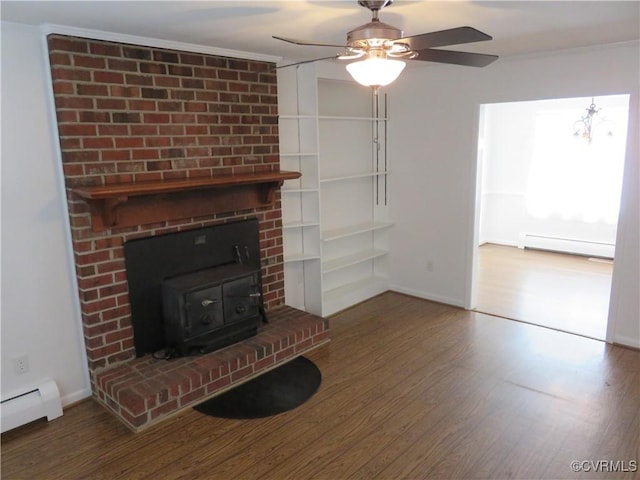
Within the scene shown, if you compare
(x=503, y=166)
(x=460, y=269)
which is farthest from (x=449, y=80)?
(x=503, y=166)

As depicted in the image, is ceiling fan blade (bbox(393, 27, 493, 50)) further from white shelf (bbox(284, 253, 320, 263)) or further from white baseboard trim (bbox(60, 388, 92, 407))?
white baseboard trim (bbox(60, 388, 92, 407))

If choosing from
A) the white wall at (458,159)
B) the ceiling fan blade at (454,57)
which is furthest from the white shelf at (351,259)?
the ceiling fan blade at (454,57)

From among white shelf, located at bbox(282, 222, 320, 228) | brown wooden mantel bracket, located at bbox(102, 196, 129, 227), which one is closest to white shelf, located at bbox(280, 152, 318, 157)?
white shelf, located at bbox(282, 222, 320, 228)

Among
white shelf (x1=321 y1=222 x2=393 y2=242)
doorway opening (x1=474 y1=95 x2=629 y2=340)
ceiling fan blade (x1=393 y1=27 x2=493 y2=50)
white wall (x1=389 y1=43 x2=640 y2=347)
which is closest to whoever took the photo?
ceiling fan blade (x1=393 y1=27 x2=493 y2=50)

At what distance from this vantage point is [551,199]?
632cm

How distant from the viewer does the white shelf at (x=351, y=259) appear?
4.26m

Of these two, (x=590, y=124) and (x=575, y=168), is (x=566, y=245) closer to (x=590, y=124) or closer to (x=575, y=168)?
(x=575, y=168)

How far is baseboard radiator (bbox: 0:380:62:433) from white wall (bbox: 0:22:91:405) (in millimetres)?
47

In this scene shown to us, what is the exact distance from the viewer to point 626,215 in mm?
3355

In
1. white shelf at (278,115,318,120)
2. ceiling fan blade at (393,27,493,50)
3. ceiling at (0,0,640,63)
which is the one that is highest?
ceiling at (0,0,640,63)

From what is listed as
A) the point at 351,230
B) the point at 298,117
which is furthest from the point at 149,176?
the point at 351,230

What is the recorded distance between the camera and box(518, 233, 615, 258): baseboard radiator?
6000 millimetres

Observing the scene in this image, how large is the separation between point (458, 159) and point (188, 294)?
2.63 m

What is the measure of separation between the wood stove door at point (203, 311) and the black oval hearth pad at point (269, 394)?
43 centimetres
